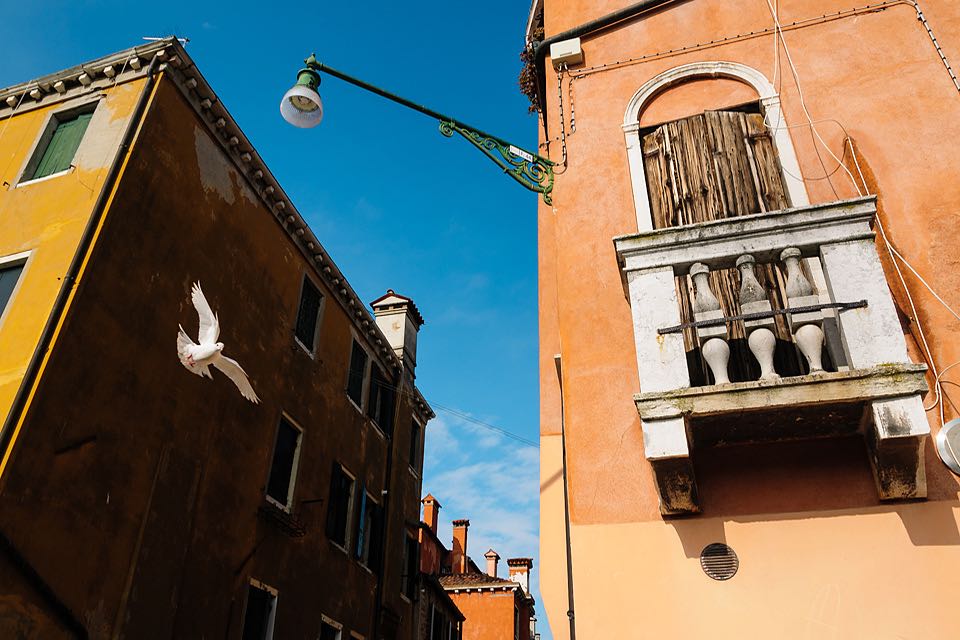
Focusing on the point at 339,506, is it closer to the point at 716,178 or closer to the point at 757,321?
the point at 716,178

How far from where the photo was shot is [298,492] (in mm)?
12719

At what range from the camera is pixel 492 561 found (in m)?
33.0

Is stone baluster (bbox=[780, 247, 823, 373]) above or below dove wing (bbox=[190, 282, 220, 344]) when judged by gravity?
below

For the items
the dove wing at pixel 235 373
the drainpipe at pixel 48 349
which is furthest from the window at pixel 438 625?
the dove wing at pixel 235 373

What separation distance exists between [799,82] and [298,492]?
34.0 ft

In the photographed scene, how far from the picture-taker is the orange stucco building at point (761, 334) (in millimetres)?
4508

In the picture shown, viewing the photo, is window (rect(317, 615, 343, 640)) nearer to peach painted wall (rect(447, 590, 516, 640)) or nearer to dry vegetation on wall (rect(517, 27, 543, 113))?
dry vegetation on wall (rect(517, 27, 543, 113))

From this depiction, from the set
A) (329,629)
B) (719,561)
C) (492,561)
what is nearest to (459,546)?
(492,561)

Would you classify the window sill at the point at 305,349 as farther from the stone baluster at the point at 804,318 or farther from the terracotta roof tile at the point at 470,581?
the terracotta roof tile at the point at 470,581

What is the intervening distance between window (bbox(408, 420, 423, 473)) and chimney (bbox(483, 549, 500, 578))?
1487cm

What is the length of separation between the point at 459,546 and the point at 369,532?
17160mm

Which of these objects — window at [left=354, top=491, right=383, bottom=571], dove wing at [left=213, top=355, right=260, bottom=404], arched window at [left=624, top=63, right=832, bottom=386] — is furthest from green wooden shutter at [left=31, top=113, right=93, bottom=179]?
window at [left=354, top=491, right=383, bottom=571]

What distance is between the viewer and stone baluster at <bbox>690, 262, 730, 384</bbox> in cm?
468

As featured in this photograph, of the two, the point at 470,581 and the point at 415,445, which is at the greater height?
the point at 415,445
